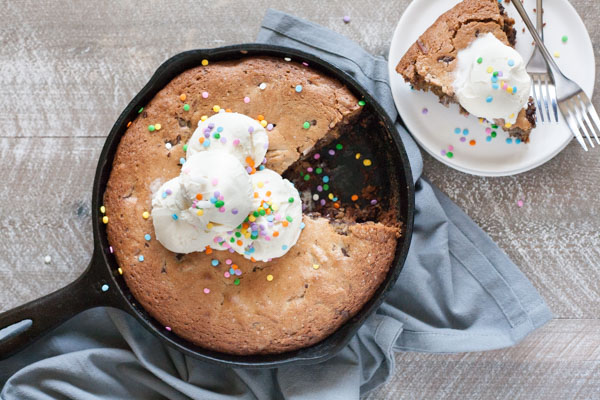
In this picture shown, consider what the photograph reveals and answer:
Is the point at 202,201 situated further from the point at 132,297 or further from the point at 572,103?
the point at 572,103

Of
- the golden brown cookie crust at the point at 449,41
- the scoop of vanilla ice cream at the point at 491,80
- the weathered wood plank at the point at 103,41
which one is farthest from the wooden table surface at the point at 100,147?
the scoop of vanilla ice cream at the point at 491,80

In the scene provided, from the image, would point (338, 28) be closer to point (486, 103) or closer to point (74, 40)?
point (486, 103)

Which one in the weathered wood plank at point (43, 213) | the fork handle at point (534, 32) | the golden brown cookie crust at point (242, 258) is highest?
the fork handle at point (534, 32)

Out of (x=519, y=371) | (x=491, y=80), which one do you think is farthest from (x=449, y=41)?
(x=519, y=371)

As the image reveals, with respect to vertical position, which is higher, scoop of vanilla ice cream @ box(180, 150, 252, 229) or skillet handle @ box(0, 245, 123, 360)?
scoop of vanilla ice cream @ box(180, 150, 252, 229)

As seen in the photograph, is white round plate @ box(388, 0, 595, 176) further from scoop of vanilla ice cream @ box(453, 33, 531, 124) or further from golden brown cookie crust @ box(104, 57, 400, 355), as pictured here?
golden brown cookie crust @ box(104, 57, 400, 355)

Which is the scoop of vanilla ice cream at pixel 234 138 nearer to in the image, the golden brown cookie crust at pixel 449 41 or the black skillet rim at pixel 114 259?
the black skillet rim at pixel 114 259

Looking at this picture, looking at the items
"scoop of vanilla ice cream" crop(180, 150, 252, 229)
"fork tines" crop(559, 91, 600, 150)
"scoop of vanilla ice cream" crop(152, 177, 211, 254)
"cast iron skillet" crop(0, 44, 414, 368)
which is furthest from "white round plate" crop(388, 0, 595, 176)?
"scoop of vanilla ice cream" crop(152, 177, 211, 254)
